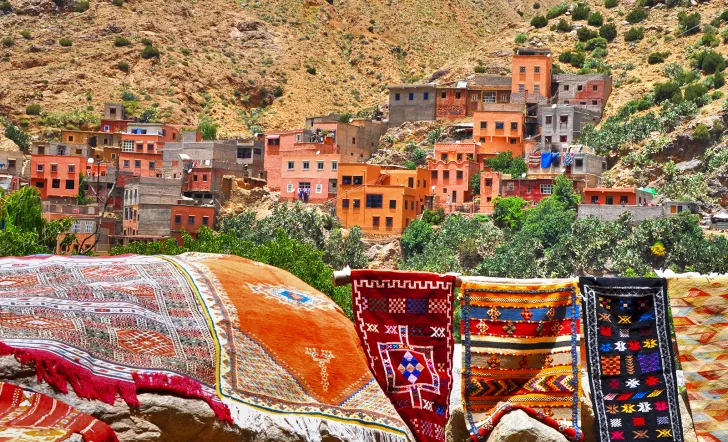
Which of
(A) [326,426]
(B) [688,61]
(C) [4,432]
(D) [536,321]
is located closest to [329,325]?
(A) [326,426]

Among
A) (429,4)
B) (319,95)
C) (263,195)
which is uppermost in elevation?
(429,4)

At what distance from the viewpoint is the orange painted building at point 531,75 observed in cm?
5519

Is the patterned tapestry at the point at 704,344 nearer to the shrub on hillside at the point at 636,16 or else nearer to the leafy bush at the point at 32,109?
the leafy bush at the point at 32,109

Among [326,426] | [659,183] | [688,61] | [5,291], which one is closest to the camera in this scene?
[5,291]

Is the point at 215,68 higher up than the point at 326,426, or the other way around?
the point at 215,68

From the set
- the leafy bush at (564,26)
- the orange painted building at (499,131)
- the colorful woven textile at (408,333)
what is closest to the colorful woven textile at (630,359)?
the colorful woven textile at (408,333)

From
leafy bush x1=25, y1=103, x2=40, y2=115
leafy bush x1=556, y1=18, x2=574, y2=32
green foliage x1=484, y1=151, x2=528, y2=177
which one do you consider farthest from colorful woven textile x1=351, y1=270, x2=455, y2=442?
leafy bush x1=556, y1=18, x2=574, y2=32

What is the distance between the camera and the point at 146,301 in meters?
6.89

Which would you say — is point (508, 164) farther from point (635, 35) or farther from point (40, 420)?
point (40, 420)

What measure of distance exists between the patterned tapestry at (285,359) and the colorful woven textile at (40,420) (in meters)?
0.97

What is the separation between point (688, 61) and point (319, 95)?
859 inches

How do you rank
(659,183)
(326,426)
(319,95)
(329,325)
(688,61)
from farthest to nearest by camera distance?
1. (319,95)
2. (688,61)
3. (659,183)
4. (329,325)
5. (326,426)

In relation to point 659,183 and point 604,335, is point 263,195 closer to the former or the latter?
point 659,183

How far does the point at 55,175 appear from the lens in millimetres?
50688
